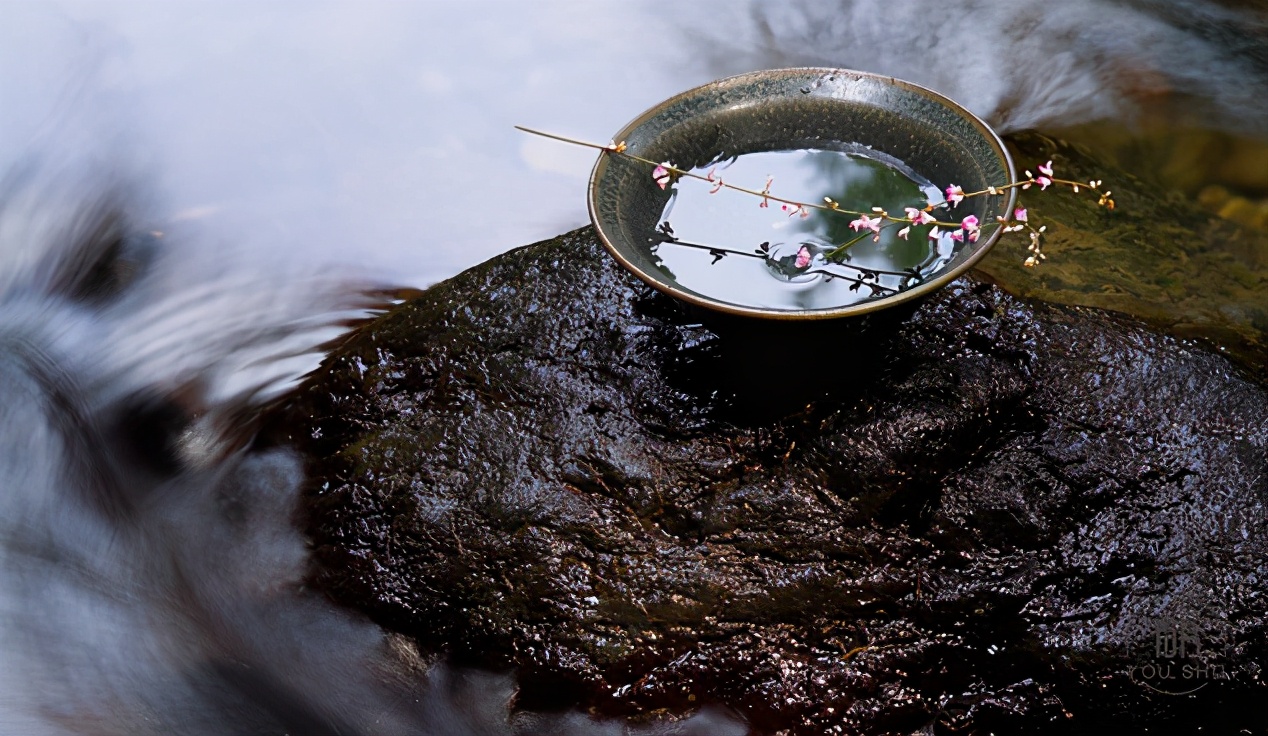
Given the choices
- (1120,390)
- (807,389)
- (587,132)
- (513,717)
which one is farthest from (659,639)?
(587,132)

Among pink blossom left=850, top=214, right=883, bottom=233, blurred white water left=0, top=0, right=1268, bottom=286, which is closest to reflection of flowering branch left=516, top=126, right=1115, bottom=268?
pink blossom left=850, top=214, right=883, bottom=233

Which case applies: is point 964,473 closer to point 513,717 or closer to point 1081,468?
point 1081,468

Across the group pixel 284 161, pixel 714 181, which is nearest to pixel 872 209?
pixel 714 181

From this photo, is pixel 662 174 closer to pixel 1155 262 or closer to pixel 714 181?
pixel 714 181

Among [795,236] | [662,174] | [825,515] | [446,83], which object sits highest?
[662,174]

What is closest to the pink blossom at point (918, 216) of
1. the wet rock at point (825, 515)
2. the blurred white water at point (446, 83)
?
the wet rock at point (825, 515)

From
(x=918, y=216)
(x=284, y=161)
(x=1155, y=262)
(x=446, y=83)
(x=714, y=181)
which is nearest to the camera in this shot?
(x=918, y=216)
